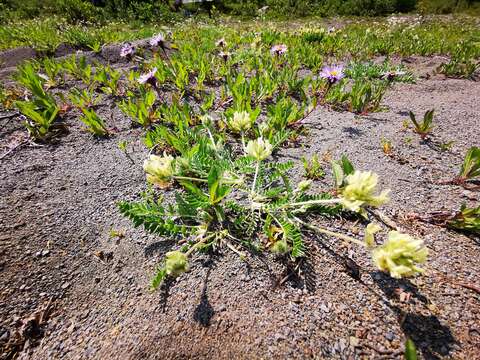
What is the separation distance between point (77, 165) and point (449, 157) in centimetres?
292

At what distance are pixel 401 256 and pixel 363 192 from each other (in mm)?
292

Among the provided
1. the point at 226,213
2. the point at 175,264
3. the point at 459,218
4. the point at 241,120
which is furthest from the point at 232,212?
the point at 459,218

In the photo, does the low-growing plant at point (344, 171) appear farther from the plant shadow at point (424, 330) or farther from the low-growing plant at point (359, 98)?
the low-growing plant at point (359, 98)

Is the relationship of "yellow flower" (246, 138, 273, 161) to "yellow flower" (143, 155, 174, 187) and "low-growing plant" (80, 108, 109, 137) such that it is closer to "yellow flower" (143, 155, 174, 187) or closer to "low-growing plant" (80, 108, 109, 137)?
"yellow flower" (143, 155, 174, 187)

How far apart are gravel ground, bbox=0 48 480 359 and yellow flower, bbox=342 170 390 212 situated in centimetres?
37

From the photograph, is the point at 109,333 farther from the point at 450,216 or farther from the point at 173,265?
the point at 450,216

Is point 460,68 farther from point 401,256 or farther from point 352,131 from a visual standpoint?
point 401,256

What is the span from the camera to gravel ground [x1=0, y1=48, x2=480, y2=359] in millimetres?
1064

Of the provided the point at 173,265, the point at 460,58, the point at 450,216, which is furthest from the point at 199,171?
the point at 460,58

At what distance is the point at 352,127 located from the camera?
2531 mm

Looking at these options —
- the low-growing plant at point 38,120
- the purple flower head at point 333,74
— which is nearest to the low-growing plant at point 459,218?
the purple flower head at point 333,74

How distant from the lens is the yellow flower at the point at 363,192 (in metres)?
1.14

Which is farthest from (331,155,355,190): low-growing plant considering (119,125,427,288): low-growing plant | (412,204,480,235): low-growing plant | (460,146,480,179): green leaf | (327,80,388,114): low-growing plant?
(327,80,388,114): low-growing plant

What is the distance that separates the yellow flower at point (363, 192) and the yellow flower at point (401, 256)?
0.16 meters
